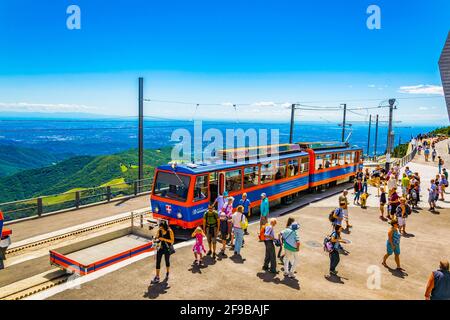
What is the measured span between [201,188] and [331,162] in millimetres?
12606

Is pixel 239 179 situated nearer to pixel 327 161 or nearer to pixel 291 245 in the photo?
pixel 291 245

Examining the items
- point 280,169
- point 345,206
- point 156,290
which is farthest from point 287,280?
point 280,169

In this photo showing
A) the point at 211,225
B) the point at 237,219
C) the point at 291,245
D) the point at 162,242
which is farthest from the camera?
the point at 237,219

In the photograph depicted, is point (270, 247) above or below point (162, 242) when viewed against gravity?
below

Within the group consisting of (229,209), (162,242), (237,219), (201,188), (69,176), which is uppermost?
(201,188)

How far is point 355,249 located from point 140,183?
42.7 ft

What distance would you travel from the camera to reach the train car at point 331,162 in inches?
811

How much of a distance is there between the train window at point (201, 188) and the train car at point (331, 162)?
373 inches

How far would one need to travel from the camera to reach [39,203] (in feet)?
48.2

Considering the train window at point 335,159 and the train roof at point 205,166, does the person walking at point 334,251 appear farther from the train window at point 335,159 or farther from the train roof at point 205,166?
the train window at point 335,159

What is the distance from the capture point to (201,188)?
12.7 meters

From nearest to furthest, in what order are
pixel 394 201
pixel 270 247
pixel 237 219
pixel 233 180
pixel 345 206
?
pixel 270 247 → pixel 237 219 → pixel 345 206 → pixel 394 201 → pixel 233 180

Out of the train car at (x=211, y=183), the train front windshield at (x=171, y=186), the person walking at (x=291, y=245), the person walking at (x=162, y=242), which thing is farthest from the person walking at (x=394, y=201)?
the person walking at (x=162, y=242)
